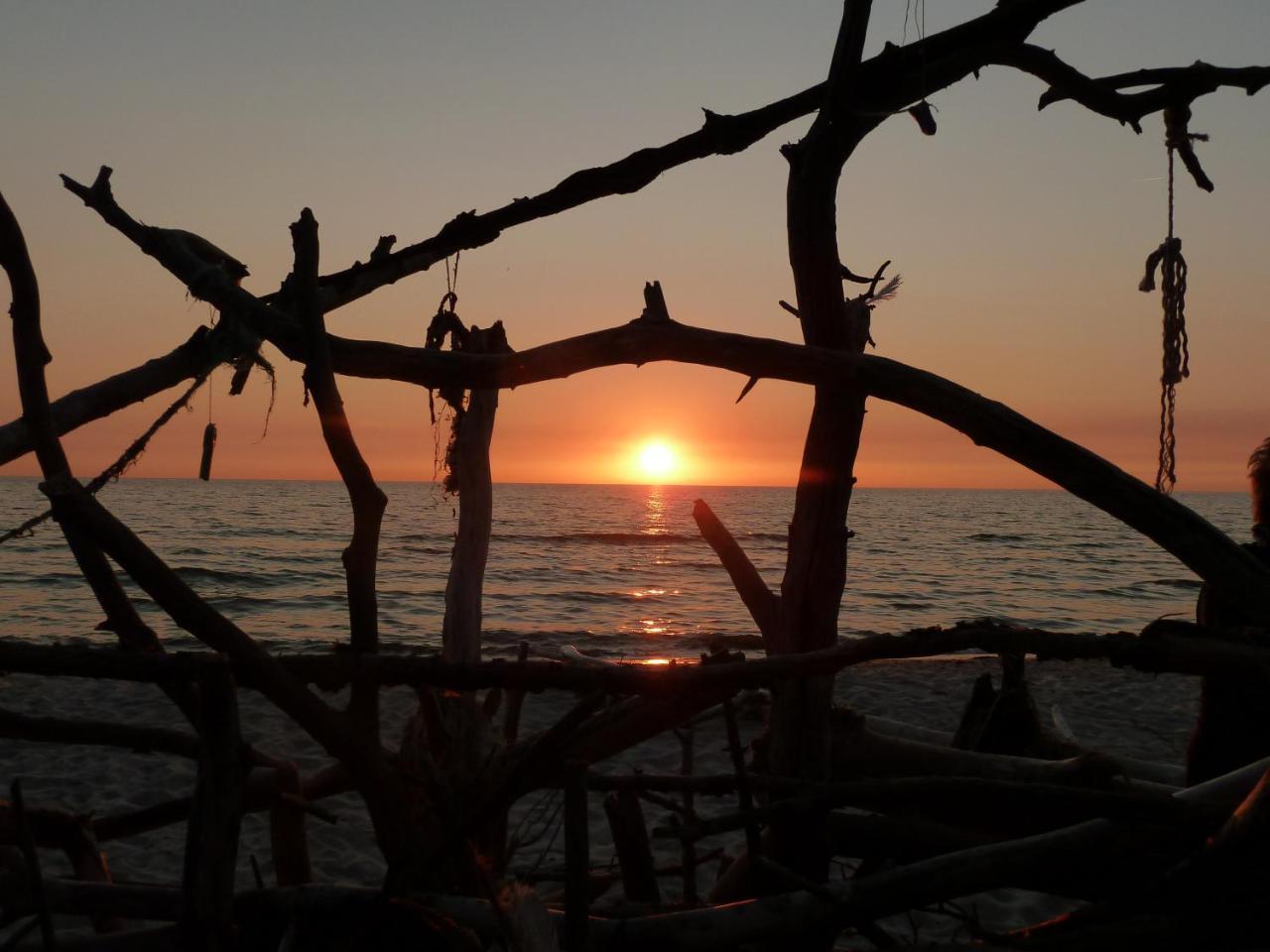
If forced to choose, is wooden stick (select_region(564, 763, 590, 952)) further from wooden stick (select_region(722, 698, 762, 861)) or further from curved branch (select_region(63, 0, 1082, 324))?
curved branch (select_region(63, 0, 1082, 324))

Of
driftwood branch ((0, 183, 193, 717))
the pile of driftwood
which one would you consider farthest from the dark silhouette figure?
driftwood branch ((0, 183, 193, 717))

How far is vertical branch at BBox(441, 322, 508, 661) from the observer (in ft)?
14.1

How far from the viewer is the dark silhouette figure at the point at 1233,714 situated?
2.68 metres

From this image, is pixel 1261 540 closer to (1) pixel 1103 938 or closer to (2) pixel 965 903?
(1) pixel 1103 938

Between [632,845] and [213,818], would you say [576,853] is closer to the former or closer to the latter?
[213,818]

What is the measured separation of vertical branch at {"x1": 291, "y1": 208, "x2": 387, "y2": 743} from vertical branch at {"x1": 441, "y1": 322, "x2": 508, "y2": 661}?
7.99ft

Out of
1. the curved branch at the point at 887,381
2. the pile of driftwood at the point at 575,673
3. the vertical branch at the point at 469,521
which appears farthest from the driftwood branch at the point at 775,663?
the vertical branch at the point at 469,521

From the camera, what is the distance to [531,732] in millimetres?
9391

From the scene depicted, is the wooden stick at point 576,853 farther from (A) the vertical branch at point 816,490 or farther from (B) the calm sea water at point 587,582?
(B) the calm sea water at point 587,582

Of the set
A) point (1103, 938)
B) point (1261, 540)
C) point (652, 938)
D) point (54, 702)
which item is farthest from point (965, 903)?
point (54, 702)

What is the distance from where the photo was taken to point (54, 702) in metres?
10.3

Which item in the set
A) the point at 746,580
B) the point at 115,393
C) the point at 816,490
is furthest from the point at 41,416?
the point at 746,580

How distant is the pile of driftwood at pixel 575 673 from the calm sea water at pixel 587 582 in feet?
24.7

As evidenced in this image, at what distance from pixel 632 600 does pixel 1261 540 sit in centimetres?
2293
